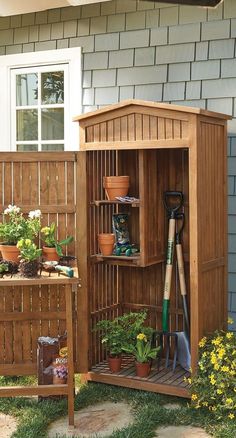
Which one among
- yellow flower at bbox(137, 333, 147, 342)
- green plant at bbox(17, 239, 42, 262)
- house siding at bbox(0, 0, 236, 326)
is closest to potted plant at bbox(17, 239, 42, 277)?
green plant at bbox(17, 239, 42, 262)

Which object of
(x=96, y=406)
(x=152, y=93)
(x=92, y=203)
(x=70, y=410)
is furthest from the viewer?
(x=152, y=93)

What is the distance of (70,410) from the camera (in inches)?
164

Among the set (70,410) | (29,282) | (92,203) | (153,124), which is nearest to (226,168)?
(153,124)

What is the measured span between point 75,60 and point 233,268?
88.0 inches

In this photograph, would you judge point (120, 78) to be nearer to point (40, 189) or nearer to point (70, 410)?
point (40, 189)

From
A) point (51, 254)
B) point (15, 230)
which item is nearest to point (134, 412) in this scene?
point (51, 254)

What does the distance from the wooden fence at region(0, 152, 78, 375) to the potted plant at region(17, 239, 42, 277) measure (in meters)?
0.41

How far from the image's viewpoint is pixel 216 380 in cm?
423

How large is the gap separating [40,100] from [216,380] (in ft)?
10.0

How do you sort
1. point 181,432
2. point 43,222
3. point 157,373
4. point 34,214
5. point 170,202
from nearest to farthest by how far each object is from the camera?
point 181,432
point 34,214
point 43,222
point 157,373
point 170,202

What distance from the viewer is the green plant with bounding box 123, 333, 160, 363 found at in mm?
4789

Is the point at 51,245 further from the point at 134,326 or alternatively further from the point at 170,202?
the point at 170,202

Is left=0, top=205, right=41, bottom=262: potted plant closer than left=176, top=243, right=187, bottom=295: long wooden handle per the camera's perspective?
Yes

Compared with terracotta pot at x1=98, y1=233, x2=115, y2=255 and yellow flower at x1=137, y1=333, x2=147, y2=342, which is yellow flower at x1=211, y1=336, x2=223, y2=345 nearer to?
yellow flower at x1=137, y1=333, x2=147, y2=342
